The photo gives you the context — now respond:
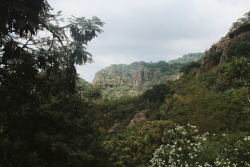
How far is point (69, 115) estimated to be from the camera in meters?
9.70

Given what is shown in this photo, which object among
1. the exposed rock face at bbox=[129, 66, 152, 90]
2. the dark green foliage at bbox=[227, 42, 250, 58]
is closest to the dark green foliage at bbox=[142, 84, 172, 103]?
the dark green foliage at bbox=[227, 42, 250, 58]

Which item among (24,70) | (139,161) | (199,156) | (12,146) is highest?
(24,70)

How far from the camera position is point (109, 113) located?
35781 mm

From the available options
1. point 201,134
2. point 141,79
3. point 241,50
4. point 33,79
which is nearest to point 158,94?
point 241,50

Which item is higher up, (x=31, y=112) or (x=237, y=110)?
(x=31, y=112)

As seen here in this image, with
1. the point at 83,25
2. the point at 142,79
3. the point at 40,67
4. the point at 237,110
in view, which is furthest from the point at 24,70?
the point at 142,79

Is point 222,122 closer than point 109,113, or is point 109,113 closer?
point 222,122

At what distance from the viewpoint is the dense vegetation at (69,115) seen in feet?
15.6

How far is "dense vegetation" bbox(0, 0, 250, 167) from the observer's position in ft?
15.6

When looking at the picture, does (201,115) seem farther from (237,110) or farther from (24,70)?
(24,70)

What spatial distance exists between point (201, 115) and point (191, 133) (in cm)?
280

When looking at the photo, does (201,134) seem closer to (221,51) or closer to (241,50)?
(241,50)

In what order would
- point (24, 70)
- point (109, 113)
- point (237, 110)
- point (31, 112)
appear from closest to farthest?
point (24, 70)
point (31, 112)
point (237, 110)
point (109, 113)

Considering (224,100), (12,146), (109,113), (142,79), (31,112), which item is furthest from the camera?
(142,79)
